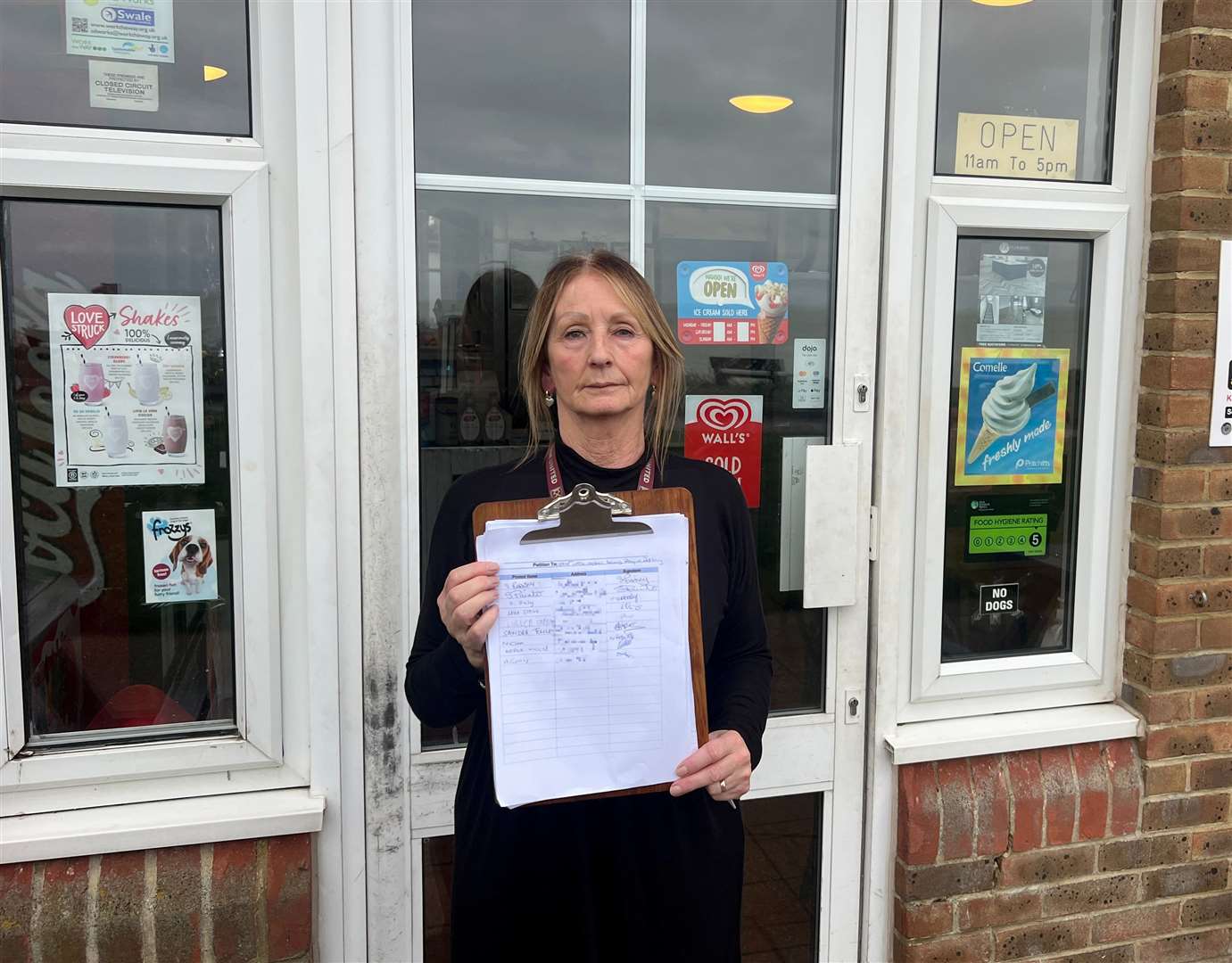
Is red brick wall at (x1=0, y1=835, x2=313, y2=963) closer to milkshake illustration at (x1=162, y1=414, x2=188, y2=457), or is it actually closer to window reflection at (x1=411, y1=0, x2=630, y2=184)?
milkshake illustration at (x1=162, y1=414, x2=188, y2=457)

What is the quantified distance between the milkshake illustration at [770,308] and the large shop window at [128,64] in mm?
1280

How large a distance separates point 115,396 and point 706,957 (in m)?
1.69

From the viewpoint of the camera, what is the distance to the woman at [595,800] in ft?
5.08

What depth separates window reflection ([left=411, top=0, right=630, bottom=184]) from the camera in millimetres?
2098

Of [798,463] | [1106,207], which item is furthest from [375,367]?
[1106,207]

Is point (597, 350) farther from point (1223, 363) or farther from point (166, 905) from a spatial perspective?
point (1223, 363)

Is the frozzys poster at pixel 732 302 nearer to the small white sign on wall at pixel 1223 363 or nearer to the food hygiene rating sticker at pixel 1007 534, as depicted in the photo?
the food hygiene rating sticker at pixel 1007 534

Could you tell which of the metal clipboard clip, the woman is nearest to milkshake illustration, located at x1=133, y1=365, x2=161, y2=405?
the woman

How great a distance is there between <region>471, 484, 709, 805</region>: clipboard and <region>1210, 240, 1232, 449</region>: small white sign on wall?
184 centimetres

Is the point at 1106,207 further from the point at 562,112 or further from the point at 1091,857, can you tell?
the point at 1091,857

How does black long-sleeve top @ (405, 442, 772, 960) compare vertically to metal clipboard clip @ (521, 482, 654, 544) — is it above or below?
below

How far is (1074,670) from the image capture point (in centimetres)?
260

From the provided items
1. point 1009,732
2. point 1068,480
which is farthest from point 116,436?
point 1068,480

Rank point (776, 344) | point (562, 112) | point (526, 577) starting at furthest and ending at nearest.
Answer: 1. point (776, 344)
2. point (562, 112)
3. point (526, 577)
